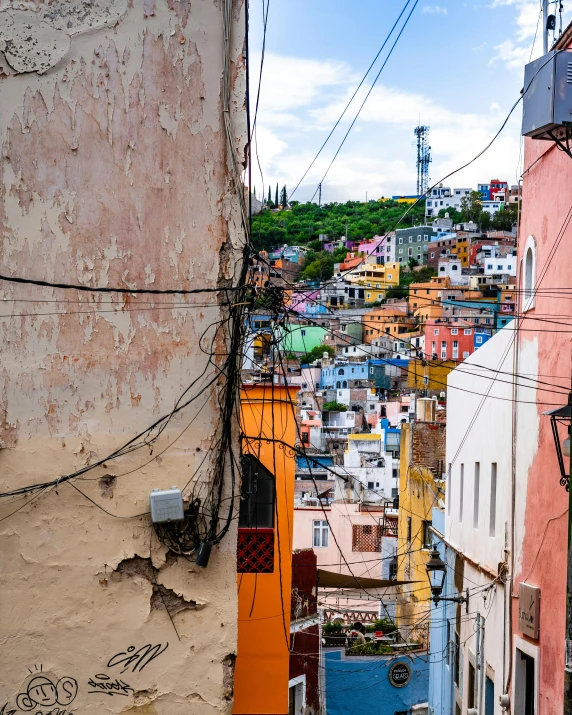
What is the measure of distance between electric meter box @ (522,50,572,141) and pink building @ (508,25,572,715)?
1637 mm

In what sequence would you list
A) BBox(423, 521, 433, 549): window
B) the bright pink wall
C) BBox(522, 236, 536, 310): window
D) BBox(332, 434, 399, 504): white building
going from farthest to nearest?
1. BBox(332, 434, 399, 504): white building
2. BBox(423, 521, 433, 549): window
3. BBox(522, 236, 536, 310): window
4. the bright pink wall

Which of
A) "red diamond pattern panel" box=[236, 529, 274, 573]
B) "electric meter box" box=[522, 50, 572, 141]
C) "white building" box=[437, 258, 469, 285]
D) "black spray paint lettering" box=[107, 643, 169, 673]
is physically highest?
"white building" box=[437, 258, 469, 285]

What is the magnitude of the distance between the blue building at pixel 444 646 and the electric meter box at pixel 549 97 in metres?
11.0

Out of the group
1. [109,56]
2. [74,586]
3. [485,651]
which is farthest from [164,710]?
[485,651]

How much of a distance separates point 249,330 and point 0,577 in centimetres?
236

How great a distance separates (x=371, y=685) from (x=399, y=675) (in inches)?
31.9

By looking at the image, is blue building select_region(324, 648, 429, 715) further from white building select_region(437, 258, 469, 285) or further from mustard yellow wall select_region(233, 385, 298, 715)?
white building select_region(437, 258, 469, 285)

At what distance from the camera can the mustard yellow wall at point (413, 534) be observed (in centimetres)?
2661

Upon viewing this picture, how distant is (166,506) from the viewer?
231 inches

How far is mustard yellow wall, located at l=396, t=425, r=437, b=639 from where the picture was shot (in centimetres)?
2661

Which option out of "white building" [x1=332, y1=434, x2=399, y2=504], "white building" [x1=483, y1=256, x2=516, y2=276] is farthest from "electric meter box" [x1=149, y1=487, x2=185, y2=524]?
"white building" [x1=483, y1=256, x2=516, y2=276]

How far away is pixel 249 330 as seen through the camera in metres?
7.04

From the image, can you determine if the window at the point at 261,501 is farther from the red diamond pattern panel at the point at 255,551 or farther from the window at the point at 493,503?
the window at the point at 493,503

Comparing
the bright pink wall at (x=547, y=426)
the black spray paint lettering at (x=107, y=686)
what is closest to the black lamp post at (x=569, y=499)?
the bright pink wall at (x=547, y=426)
